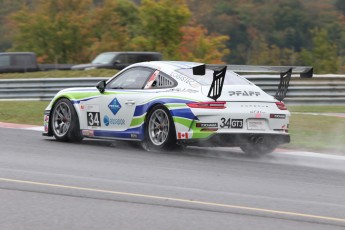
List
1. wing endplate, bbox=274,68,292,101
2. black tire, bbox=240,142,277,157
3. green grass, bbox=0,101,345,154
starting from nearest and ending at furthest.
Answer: black tire, bbox=240,142,277,157 → wing endplate, bbox=274,68,292,101 → green grass, bbox=0,101,345,154

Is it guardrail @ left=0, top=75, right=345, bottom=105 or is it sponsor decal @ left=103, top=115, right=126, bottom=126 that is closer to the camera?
sponsor decal @ left=103, top=115, right=126, bottom=126

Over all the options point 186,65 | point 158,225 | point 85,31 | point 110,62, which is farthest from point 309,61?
point 158,225

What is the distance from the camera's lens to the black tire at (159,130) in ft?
39.1

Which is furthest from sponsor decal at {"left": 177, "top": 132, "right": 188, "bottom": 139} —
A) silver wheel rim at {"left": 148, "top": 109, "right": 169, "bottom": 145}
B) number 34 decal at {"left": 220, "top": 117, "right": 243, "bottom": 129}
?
number 34 decal at {"left": 220, "top": 117, "right": 243, "bottom": 129}

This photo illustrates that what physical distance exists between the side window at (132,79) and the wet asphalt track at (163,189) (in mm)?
975

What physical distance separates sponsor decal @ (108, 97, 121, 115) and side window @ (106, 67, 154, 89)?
0.28 meters

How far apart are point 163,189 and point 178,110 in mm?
3144

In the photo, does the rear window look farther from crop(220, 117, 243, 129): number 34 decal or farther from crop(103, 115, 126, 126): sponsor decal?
crop(103, 115, 126, 126): sponsor decal

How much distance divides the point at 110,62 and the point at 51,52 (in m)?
25.8

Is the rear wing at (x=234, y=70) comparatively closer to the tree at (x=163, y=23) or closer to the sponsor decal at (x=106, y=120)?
the sponsor decal at (x=106, y=120)

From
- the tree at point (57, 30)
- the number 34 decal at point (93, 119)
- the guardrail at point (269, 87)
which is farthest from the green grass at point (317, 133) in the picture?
the tree at point (57, 30)

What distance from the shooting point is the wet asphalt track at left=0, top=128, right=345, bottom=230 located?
7.21 m

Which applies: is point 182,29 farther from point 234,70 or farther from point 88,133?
point 234,70

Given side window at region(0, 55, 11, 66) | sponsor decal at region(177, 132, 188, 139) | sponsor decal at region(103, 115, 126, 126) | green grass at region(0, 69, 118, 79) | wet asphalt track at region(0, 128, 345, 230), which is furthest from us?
side window at region(0, 55, 11, 66)
